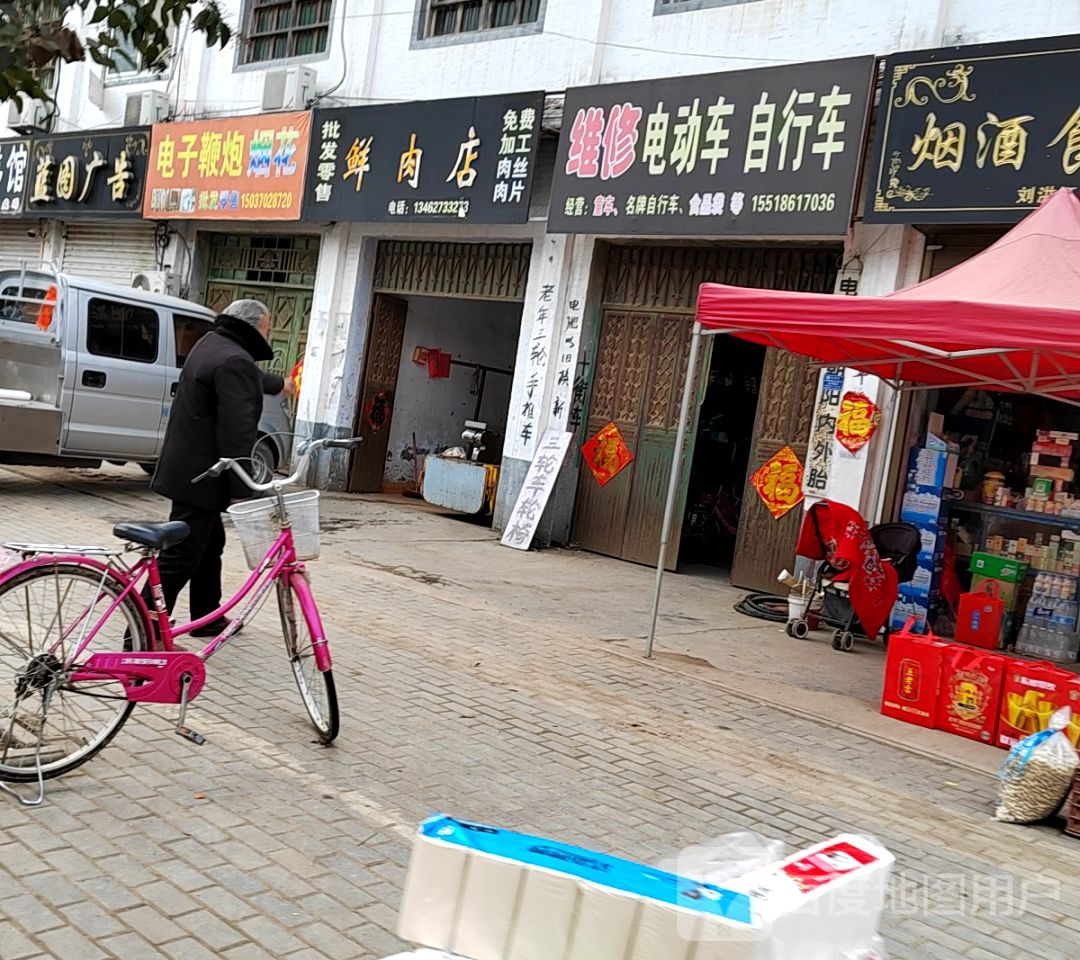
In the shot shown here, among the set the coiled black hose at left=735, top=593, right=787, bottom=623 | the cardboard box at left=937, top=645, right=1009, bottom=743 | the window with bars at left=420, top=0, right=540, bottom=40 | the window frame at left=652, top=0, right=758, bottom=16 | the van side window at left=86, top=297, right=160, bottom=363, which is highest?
the window with bars at left=420, top=0, right=540, bottom=40

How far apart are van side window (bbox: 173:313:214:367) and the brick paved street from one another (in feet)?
15.1

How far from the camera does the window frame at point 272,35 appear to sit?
13.9m

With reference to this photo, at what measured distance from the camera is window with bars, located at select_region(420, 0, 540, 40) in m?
11.9

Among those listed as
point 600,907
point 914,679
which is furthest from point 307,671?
point 914,679

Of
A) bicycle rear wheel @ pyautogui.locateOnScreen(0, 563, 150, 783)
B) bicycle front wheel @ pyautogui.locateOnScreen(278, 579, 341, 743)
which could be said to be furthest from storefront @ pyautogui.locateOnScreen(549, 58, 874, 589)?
bicycle rear wheel @ pyautogui.locateOnScreen(0, 563, 150, 783)

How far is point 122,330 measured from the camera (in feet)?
34.9

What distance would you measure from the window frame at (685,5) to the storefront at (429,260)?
144 cm

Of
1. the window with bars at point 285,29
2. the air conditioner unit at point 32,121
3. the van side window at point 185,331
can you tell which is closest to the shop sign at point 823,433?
the van side window at point 185,331

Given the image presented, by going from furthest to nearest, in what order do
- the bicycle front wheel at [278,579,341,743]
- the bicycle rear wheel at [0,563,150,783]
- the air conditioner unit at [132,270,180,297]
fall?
the air conditioner unit at [132,270,180,297], the bicycle front wheel at [278,579,341,743], the bicycle rear wheel at [0,563,150,783]

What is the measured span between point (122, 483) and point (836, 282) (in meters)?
7.87

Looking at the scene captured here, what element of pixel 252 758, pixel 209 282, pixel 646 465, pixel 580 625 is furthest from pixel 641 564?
pixel 209 282

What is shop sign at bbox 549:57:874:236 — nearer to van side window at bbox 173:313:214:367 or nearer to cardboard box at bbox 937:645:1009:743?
van side window at bbox 173:313:214:367

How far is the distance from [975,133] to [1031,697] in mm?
4317

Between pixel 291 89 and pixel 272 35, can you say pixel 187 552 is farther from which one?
pixel 272 35
